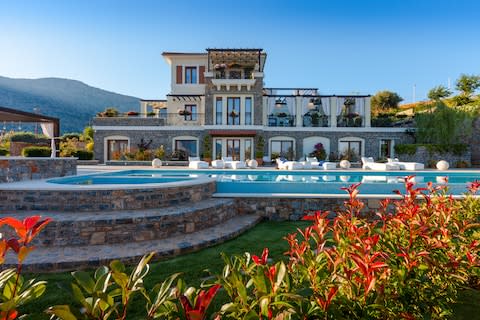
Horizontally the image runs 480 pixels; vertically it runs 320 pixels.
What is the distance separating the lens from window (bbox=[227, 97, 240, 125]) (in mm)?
22922

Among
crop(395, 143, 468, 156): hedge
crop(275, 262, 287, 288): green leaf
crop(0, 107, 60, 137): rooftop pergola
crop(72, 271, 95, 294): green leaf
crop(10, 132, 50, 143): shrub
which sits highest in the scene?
crop(10, 132, 50, 143): shrub

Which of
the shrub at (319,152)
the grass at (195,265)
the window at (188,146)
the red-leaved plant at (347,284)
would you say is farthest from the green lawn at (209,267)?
the window at (188,146)

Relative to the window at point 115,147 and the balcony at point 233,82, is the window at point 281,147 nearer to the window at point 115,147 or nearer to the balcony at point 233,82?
the balcony at point 233,82

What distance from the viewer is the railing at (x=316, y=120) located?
77.0 feet

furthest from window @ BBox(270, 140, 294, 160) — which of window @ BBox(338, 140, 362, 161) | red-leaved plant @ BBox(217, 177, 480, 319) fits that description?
red-leaved plant @ BBox(217, 177, 480, 319)

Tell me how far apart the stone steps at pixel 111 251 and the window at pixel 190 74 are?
21865 millimetres

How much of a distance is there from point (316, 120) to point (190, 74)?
1182 centimetres

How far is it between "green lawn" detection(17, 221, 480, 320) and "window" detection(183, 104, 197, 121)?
17369mm

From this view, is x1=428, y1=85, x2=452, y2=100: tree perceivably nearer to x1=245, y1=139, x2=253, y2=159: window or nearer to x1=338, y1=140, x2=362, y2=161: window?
x1=338, y1=140, x2=362, y2=161: window

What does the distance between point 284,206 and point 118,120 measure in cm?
1878

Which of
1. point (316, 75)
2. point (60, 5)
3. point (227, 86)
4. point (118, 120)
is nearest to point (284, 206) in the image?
point (60, 5)

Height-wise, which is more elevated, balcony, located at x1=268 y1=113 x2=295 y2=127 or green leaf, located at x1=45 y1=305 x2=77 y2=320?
balcony, located at x1=268 y1=113 x2=295 y2=127

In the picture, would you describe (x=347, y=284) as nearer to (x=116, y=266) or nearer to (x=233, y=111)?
(x=116, y=266)

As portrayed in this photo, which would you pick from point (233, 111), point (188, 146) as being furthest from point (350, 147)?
point (188, 146)
